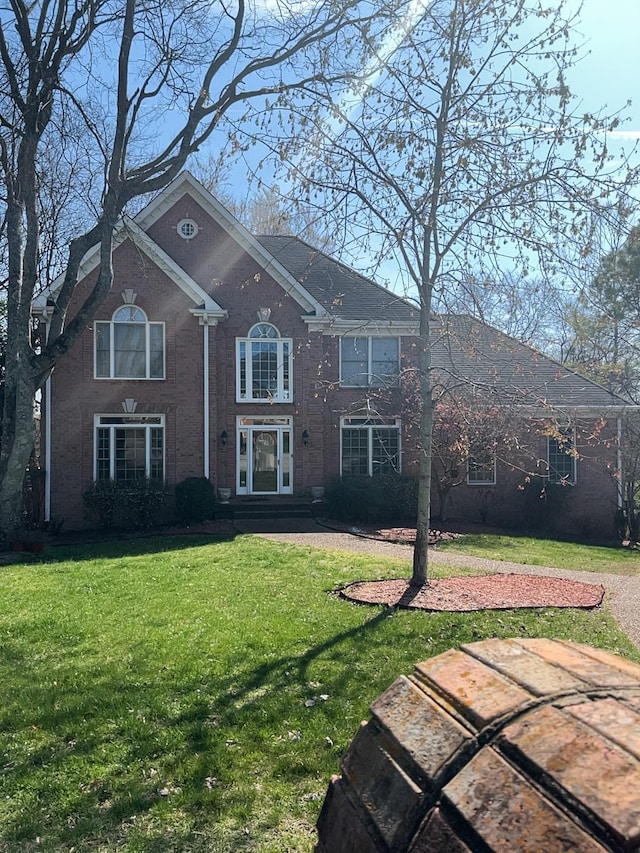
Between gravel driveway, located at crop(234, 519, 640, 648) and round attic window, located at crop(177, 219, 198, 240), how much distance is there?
367 inches

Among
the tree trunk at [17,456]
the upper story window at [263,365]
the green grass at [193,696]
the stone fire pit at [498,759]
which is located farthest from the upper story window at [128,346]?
the stone fire pit at [498,759]

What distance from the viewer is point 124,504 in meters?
18.0

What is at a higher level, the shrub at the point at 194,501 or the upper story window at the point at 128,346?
the upper story window at the point at 128,346

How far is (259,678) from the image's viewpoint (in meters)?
5.37

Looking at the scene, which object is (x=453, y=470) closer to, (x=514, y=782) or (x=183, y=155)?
(x=183, y=155)

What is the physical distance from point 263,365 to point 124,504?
5.94 meters

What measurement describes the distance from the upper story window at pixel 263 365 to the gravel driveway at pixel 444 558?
433 cm

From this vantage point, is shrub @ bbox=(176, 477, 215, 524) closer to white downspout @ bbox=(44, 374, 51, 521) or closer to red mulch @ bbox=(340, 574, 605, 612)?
white downspout @ bbox=(44, 374, 51, 521)

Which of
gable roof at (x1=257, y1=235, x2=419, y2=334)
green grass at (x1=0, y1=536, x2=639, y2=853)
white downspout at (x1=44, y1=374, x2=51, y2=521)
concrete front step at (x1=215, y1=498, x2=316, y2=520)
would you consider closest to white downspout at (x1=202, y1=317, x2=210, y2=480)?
concrete front step at (x1=215, y1=498, x2=316, y2=520)

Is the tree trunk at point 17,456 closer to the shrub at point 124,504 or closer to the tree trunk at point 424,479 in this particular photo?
the shrub at point 124,504

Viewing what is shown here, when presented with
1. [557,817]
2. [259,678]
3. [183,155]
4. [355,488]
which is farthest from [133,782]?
[355,488]

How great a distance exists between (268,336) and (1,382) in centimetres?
813

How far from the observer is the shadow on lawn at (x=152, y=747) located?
3.37 m

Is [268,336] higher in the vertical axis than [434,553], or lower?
higher
